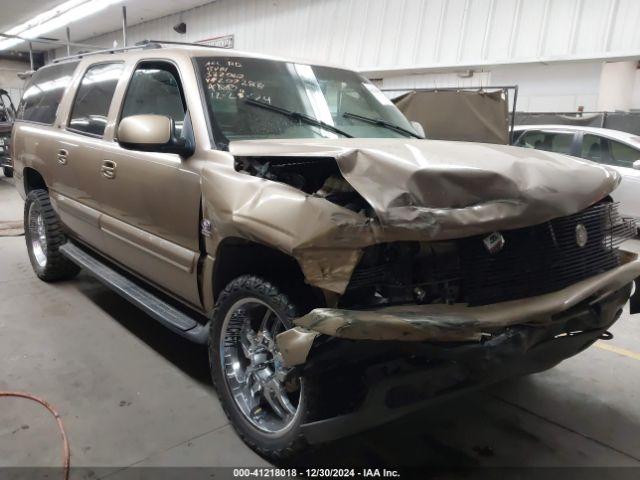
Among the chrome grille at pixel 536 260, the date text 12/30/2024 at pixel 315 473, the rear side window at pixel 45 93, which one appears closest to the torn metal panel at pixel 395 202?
the chrome grille at pixel 536 260

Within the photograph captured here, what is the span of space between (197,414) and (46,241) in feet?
8.62

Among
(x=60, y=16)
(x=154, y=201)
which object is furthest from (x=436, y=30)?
(x=60, y=16)

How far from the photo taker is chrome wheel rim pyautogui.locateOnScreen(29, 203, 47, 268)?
4.67 meters

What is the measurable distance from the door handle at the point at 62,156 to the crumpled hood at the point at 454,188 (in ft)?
8.44

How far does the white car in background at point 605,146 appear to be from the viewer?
22.7ft

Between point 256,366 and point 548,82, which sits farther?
point 548,82

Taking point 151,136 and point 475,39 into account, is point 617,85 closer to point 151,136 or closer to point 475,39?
point 475,39

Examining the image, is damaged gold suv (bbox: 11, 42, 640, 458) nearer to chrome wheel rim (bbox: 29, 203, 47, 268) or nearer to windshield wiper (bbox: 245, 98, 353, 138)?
windshield wiper (bbox: 245, 98, 353, 138)

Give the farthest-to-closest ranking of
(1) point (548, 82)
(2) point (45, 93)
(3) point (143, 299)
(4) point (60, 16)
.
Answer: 1. (4) point (60, 16)
2. (1) point (548, 82)
3. (2) point (45, 93)
4. (3) point (143, 299)

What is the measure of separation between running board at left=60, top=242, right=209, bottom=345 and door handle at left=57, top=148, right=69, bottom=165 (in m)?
0.71

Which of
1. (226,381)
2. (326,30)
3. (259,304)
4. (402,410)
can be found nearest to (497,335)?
(402,410)

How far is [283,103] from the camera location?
2.92m

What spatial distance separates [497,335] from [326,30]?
1019cm

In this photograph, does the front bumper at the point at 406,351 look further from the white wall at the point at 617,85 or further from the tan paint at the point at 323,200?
the white wall at the point at 617,85
